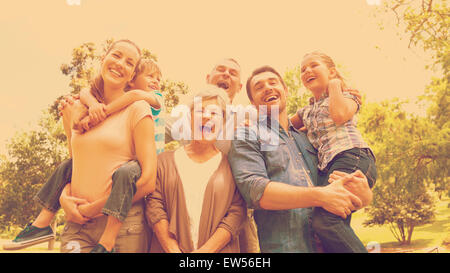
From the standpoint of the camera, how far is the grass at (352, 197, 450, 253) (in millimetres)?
11344

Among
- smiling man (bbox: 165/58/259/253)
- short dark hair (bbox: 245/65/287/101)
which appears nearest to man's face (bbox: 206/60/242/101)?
smiling man (bbox: 165/58/259/253)

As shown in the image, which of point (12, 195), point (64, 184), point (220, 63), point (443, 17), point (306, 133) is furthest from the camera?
point (12, 195)

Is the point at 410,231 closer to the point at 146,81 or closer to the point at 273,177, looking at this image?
the point at 273,177

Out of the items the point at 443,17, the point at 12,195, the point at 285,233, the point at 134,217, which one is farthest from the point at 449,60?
the point at 12,195

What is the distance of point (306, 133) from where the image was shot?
326cm

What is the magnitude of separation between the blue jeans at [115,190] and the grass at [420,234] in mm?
10407

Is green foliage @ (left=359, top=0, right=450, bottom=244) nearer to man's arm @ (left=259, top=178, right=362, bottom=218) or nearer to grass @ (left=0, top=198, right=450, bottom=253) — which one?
grass @ (left=0, top=198, right=450, bottom=253)

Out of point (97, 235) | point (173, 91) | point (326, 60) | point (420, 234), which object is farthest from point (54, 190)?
point (420, 234)

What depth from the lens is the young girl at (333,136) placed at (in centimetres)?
252

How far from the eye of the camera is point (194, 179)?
8.81 feet
